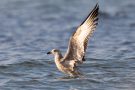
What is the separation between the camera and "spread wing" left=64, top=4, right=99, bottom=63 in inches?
550

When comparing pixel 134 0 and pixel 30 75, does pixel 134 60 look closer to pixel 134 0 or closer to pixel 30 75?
pixel 30 75

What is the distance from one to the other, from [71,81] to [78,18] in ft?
34.7

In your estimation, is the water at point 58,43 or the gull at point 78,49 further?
the gull at point 78,49

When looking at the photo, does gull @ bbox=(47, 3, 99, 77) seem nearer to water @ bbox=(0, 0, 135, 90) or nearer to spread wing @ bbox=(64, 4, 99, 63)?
spread wing @ bbox=(64, 4, 99, 63)

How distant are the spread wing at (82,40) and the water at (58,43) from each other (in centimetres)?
57

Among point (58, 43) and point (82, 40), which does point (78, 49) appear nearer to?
point (82, 40)

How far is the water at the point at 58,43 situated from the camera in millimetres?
13891

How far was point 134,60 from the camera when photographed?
1662cm

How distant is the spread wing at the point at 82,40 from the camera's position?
14.0m

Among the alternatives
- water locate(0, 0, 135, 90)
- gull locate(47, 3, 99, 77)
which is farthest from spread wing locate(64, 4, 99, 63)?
water locate(0, 0, 135, 90)

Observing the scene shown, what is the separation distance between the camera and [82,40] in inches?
555

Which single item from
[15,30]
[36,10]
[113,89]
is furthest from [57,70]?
[36,10]

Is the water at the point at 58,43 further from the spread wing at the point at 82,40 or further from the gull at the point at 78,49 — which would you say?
the spread wing at the point at 82,40

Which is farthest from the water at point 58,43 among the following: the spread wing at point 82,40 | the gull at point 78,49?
the spread wing at point 82,40
